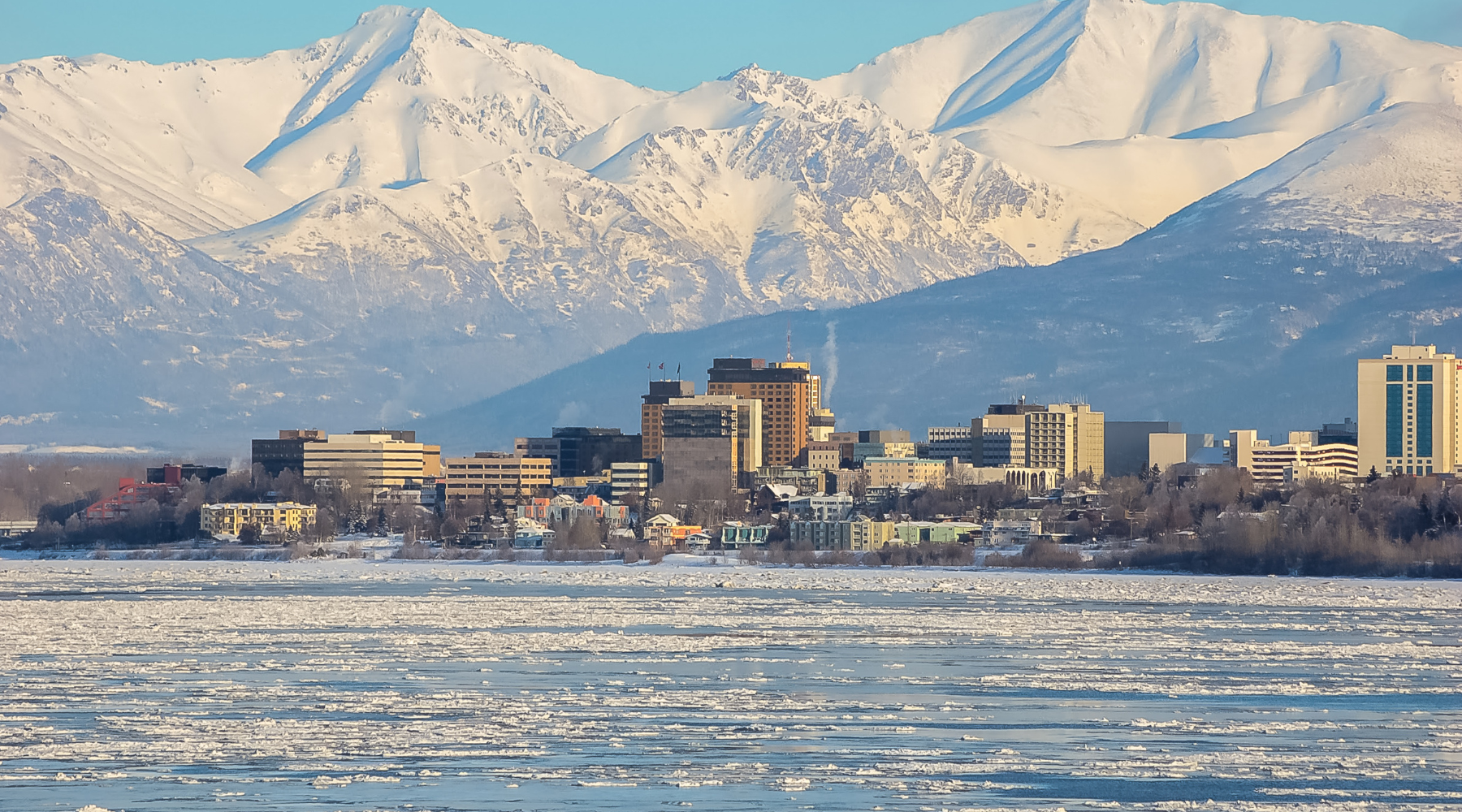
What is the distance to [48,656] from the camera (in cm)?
6362

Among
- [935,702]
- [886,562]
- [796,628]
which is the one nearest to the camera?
[935,702]

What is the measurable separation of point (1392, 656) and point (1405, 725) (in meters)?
14.5

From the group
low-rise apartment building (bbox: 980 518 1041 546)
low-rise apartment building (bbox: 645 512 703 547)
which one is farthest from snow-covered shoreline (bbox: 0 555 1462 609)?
low-rise apartment building (bbox: 980 518 1041 546)

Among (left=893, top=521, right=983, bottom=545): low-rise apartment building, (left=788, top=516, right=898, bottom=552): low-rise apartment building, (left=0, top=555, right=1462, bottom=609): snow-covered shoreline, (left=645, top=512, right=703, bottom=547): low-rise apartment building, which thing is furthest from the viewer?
(left=645, top=512, right=703, bottom=547): low-rise apartment building

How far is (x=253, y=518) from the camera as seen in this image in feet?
575

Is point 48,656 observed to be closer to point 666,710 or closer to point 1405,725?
point 666,710

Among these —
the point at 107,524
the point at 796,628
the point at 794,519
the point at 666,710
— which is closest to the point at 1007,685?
the point at 666,710

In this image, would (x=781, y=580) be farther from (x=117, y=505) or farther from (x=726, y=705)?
(x=117, y=505)

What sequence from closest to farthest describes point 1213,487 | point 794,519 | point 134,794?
point 134,794 → point 794,519 → point 1213,487

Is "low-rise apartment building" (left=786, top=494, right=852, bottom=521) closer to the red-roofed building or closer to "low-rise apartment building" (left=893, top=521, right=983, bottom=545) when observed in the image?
"low-rise apartment building" (left=893, top=521, right=983, bottom=545)

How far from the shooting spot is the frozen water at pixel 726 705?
43.6m

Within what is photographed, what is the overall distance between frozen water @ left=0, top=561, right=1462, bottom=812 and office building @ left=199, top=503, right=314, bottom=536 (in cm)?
8124

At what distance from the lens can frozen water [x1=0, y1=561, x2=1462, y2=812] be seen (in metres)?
43.6

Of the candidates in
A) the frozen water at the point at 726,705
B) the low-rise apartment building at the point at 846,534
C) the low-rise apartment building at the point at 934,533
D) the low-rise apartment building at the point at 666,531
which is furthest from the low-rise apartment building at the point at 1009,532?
the frozen water at the point at 726,705
